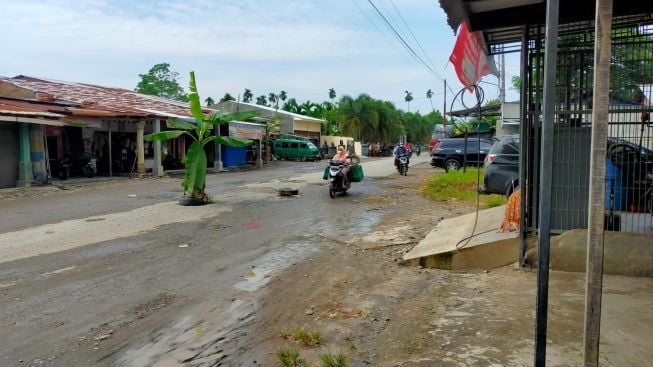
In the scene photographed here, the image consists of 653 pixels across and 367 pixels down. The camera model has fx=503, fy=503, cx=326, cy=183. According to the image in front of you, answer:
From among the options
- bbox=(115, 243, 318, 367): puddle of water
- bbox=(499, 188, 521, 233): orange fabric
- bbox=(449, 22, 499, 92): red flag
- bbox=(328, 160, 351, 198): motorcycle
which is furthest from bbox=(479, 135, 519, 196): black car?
bbox=(115, 243, 318, 367): puddle of water

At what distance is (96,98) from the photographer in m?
26.9

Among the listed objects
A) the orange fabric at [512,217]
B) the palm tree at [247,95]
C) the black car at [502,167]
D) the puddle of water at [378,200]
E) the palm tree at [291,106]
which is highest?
the palm tree at [247,95]

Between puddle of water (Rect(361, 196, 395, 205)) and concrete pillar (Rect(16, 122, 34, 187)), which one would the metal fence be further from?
concrete pillar (Rect(16, 122, 34, 187))

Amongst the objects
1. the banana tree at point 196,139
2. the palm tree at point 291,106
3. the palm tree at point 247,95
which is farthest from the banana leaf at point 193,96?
the palm tree at point 247,95

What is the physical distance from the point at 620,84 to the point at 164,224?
344 inches

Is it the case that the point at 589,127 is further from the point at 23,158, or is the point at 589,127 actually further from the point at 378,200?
the point at 23,158

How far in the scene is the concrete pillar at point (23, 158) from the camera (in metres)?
18.0

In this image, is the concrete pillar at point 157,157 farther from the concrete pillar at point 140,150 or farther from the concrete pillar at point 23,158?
the concrete pillar at point 23,158

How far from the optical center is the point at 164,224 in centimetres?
1079

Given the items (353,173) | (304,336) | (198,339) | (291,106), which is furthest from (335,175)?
(291,106)

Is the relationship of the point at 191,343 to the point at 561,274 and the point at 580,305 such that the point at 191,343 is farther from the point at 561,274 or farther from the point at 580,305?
the point at 561,274

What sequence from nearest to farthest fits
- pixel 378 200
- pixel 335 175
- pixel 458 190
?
pixel 378 200, pixel 335 175, pixel 458 190

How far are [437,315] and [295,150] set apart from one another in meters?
37.5

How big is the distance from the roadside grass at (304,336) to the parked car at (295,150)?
122 feet
